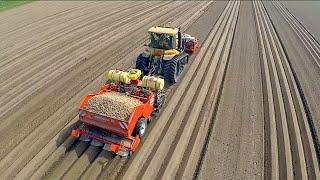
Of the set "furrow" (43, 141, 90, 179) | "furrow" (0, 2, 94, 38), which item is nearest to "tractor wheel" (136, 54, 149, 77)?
"furrow" (43, 141, 90, 179)

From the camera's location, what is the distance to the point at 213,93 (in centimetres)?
1466

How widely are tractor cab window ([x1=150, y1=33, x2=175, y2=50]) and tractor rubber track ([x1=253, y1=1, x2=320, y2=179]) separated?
15.5ft

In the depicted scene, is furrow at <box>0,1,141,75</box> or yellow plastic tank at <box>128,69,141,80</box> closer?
yellow plastic tank at <box>128,69,141,80</box>

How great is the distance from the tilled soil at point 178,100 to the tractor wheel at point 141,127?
1.02 feet

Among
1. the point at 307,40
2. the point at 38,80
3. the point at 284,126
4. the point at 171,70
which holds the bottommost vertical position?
the point at 284,126

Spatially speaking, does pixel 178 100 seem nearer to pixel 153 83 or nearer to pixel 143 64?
pixel 153 83

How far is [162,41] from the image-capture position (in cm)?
1505

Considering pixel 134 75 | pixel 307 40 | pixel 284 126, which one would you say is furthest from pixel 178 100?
pixel 307 40

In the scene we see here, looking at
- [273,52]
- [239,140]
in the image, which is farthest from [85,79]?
[273,52]

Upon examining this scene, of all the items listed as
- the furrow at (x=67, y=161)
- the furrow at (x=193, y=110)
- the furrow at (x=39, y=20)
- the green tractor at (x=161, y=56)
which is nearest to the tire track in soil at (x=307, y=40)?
the furrow at (x=193, y=110)

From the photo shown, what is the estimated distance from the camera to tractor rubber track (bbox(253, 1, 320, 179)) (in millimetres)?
10180

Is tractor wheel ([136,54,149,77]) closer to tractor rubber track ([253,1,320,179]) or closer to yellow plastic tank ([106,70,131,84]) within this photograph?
yellow plastic tank ([106,70,131,84])

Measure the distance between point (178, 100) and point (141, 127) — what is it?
3.43 metres

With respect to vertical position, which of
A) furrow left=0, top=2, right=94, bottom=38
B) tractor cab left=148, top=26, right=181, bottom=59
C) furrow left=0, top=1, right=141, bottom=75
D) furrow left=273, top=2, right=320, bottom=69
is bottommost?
furrow left=273, top=2, right=320, bottom=69
